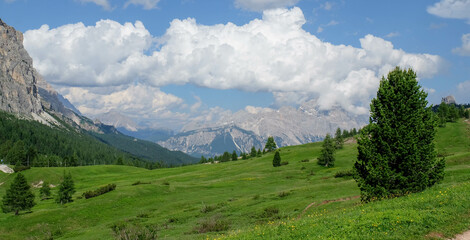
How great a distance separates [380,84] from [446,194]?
11.0 m

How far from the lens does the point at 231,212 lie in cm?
4250

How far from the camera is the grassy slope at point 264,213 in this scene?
1788 centimetres

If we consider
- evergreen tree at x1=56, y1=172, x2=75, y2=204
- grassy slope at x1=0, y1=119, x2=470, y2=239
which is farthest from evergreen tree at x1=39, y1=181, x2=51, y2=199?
evergreen tree at x1=56, y1=172, x2=75, y2=204

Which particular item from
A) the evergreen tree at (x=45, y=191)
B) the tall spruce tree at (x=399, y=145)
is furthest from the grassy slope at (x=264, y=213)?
the evergreen tree at (x=45, y=191)

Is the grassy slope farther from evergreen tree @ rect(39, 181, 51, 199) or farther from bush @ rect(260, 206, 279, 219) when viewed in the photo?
evergreen tree @ rect(39, 181, 51, 199)

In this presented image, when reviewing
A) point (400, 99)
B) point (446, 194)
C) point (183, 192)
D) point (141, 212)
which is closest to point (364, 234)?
point (446, 194)

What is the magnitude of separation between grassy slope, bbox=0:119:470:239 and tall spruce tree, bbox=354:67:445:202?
1836 mm

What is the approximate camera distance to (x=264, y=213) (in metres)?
37.4

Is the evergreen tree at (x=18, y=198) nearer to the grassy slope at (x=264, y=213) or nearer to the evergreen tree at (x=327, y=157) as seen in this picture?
the grassy slope at (x=264, y=213)

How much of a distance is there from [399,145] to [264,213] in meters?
17.9

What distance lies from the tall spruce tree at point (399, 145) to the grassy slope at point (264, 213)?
1836 millimetres

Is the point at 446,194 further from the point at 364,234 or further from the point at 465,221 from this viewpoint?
the point at 364,234

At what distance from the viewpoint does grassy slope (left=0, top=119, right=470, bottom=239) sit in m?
17.9

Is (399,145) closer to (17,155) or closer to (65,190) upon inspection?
(65,190)
